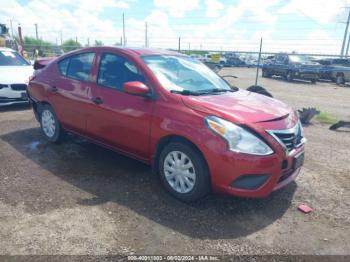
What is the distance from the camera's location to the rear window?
4.63 metres

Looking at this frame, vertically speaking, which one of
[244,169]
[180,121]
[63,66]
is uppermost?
[63,66]

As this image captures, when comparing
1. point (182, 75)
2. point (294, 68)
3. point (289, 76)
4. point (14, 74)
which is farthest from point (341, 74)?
point (182, 75)

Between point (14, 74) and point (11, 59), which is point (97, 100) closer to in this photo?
point (14, 74)

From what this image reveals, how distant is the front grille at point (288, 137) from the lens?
3328 mm

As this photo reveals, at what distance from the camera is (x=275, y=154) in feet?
10.6

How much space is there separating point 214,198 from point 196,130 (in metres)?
0.94

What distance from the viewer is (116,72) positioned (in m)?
4.25

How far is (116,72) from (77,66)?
3.10 feet

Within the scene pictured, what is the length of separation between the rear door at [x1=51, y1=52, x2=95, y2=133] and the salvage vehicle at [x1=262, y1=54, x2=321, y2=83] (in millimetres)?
16079

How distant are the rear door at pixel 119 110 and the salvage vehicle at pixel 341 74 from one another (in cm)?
1850

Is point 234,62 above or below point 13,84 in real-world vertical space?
below

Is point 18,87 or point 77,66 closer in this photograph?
point 77,66

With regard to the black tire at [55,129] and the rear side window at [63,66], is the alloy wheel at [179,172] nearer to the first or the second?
the black tire at [55,129]

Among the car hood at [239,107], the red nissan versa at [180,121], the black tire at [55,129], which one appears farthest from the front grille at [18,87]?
the car hood at [239,107]
